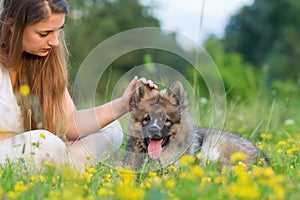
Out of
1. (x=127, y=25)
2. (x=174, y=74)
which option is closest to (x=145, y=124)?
(x=174, y=74)

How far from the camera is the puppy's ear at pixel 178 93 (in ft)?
12.0

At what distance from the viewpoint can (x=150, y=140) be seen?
375cm

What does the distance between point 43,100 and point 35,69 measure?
247 millimetres

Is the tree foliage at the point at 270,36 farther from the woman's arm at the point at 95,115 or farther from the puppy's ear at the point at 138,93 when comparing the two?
the puppy's ear at the point at 138,93

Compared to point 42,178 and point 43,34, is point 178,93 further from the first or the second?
point 42,178

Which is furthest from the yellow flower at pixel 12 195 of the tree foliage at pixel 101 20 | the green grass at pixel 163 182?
the tree foliage at pixel 101 20

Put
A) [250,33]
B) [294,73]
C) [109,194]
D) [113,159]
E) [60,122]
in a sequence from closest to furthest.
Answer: [109,194]
[113,159]
[60,122]
[294,73]
[250,33]

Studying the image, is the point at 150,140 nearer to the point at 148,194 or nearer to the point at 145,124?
the point at 145,124

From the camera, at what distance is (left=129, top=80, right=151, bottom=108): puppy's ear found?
363cm

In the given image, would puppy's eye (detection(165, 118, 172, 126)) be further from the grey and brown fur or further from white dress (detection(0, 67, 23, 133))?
white dress (detection(0, 67, 23, 133))

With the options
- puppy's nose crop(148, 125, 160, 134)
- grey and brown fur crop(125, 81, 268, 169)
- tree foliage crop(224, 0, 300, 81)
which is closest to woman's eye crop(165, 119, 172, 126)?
grey and brown fur crop(125, 81, 268, 169)

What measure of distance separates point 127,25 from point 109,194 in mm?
30313

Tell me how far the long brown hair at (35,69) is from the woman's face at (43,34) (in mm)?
39

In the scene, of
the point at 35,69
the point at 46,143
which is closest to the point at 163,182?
the point at 46,143
